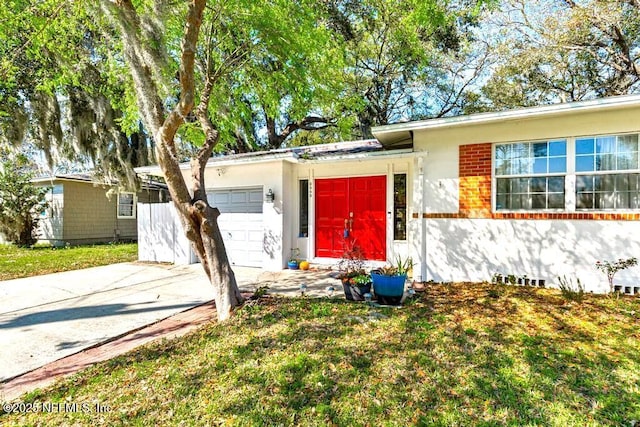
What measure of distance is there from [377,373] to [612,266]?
181 inches

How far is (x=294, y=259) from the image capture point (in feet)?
25.9

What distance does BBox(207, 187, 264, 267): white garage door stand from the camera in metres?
8.14

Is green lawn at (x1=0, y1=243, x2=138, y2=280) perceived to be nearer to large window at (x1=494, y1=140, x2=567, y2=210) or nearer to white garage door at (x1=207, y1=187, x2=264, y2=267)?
white garage door at (x1=207, y1=187, x2=264, y2=267)

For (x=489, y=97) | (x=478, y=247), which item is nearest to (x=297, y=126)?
(x=489, y=97)

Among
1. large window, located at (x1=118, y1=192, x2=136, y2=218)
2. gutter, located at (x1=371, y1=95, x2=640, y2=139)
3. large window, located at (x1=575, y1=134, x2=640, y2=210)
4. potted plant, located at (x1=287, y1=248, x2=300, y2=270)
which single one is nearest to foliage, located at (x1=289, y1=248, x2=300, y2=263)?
potted plant, located at (x1=287, y1=248, x2=300, y2=270)

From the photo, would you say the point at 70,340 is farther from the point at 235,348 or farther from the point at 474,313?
the point at 474,313

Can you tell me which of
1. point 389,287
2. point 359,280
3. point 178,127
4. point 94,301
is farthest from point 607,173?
point 94,301

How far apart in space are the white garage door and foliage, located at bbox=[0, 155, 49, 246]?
8708 millimetres

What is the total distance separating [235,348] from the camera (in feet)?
11.1

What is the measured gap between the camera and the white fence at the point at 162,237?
867cm

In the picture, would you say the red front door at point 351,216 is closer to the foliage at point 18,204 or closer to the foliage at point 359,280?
the foliage at point 359,280

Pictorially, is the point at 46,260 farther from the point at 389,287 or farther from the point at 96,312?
the point at 389,287

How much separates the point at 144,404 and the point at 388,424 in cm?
192

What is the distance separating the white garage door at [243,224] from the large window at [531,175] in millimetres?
5389
